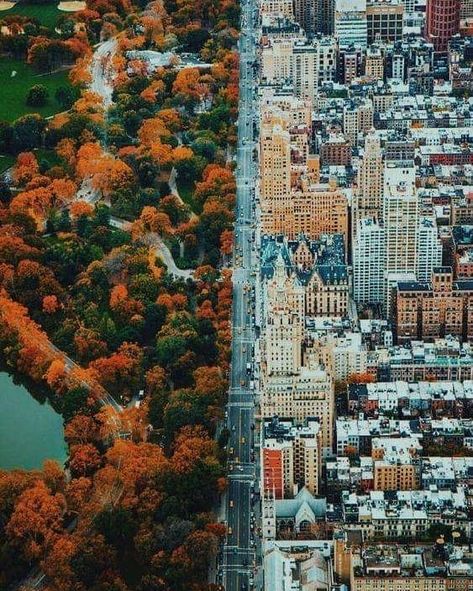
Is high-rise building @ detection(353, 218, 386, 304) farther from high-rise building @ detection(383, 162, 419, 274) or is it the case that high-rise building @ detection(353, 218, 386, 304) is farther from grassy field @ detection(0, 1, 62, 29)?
grassy field @ detection(0, 1, 62, 29)

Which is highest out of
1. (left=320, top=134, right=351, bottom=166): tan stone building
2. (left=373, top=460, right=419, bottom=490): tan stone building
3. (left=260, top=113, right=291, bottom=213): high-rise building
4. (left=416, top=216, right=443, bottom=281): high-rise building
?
(left=260, top=113, right=291, bottom=213): high-rise building

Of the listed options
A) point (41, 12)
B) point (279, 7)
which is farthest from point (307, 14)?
point (41, 12)

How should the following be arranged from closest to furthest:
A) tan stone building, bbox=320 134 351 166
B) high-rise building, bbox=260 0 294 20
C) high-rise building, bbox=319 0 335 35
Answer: tan stone building, bbox=320 134 351 166 → high-rise building, bbox=260 0 294 20 → high-rise building, bbox=319 0 335 35

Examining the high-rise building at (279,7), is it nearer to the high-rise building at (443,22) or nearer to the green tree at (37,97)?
the high-rise building at (443,22)

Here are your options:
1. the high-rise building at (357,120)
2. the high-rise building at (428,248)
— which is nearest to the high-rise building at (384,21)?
the high-rise building at (357,120)

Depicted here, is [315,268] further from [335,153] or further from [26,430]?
[26,430]

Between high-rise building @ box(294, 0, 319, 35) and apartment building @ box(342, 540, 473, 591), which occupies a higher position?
high-rise building @ box(294, 0, 319, 35)

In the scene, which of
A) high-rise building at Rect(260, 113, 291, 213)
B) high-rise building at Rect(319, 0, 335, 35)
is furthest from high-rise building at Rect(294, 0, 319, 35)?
high-rise building at Rect(260, 113, 291, 213)

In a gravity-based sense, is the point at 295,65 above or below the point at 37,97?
above
